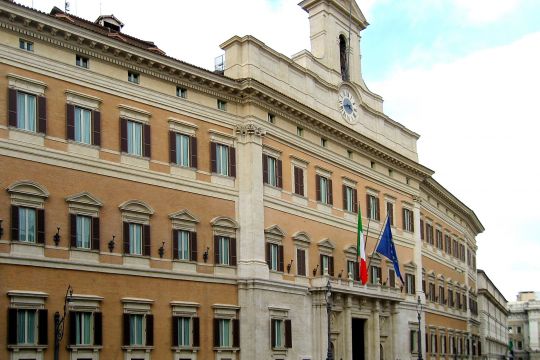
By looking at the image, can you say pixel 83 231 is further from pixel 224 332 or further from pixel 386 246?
pixel 386 246

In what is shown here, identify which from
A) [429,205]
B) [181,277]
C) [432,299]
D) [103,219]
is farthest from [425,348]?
[103,219]

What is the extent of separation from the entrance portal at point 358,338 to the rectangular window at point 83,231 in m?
19.9

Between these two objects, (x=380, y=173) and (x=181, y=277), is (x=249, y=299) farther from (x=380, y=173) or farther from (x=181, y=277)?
(x=380, y=173)

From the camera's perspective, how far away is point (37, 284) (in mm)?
31969

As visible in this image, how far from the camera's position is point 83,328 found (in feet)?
109

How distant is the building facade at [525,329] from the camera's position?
533ft

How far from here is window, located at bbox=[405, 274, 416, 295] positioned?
5731cm

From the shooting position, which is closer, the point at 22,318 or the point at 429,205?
the point at 22,318

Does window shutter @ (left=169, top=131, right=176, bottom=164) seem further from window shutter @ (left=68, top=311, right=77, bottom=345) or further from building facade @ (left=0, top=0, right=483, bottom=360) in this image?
window shutter @ (left=68, top=311, right=77, bottom=345)

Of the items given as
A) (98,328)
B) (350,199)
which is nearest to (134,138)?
(98,328)

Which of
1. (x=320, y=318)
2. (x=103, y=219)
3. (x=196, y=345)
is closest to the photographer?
(x=103, y=219)

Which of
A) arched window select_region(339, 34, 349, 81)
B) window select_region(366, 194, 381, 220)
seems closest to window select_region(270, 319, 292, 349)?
window select_region(366, 194, 381, 220)

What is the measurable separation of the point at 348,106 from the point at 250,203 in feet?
43.0

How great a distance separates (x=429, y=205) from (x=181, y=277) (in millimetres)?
32806
